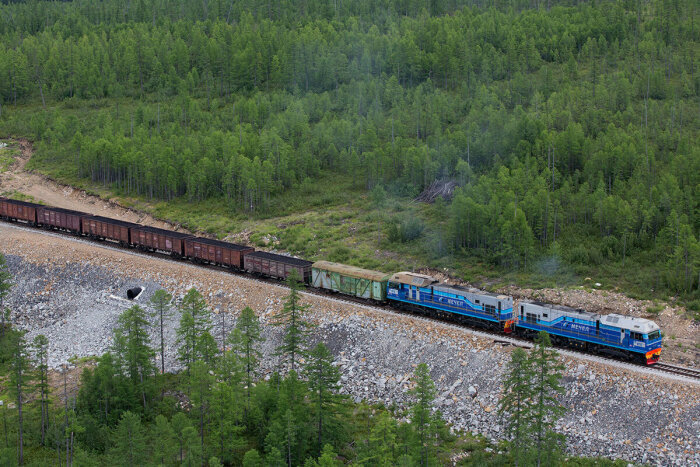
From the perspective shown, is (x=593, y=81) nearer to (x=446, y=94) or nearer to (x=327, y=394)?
(x=446, y=94)

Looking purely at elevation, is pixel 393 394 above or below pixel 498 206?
below

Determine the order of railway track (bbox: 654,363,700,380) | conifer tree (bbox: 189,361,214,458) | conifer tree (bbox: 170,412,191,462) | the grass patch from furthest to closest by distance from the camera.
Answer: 1. the grass patch
2. conifer tree (bbox: 189,361,214,458)
3. railway track (bbox: 654,363,700,380)
4. conifer tree (bbox: 170,412,191,462)

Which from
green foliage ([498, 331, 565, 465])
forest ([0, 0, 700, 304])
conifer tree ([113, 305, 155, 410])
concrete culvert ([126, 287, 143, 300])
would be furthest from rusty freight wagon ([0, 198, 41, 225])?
green foliage ([498, 331, 565, 465])

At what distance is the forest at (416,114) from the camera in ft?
227

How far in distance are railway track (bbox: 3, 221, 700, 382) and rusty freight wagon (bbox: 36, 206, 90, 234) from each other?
29.5 inches

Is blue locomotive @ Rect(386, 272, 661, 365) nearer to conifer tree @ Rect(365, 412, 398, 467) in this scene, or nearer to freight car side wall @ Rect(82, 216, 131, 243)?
conifer tree @ Rect(365, 412, 398, 467)

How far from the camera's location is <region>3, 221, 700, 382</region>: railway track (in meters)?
45.4

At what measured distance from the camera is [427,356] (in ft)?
165

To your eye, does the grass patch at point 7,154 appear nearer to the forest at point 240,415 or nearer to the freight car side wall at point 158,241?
the freight car side wall at point 158,241

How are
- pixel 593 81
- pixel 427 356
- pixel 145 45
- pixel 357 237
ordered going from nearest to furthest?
pixel 427 356 → pixel 357 237 → pixel 593 81 → pixel 145 45

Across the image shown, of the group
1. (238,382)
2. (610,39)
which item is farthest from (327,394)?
(610,39)

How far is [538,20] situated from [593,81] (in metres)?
26.1

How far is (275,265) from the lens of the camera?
62.2 m

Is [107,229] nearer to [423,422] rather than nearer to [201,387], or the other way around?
[201,387]
